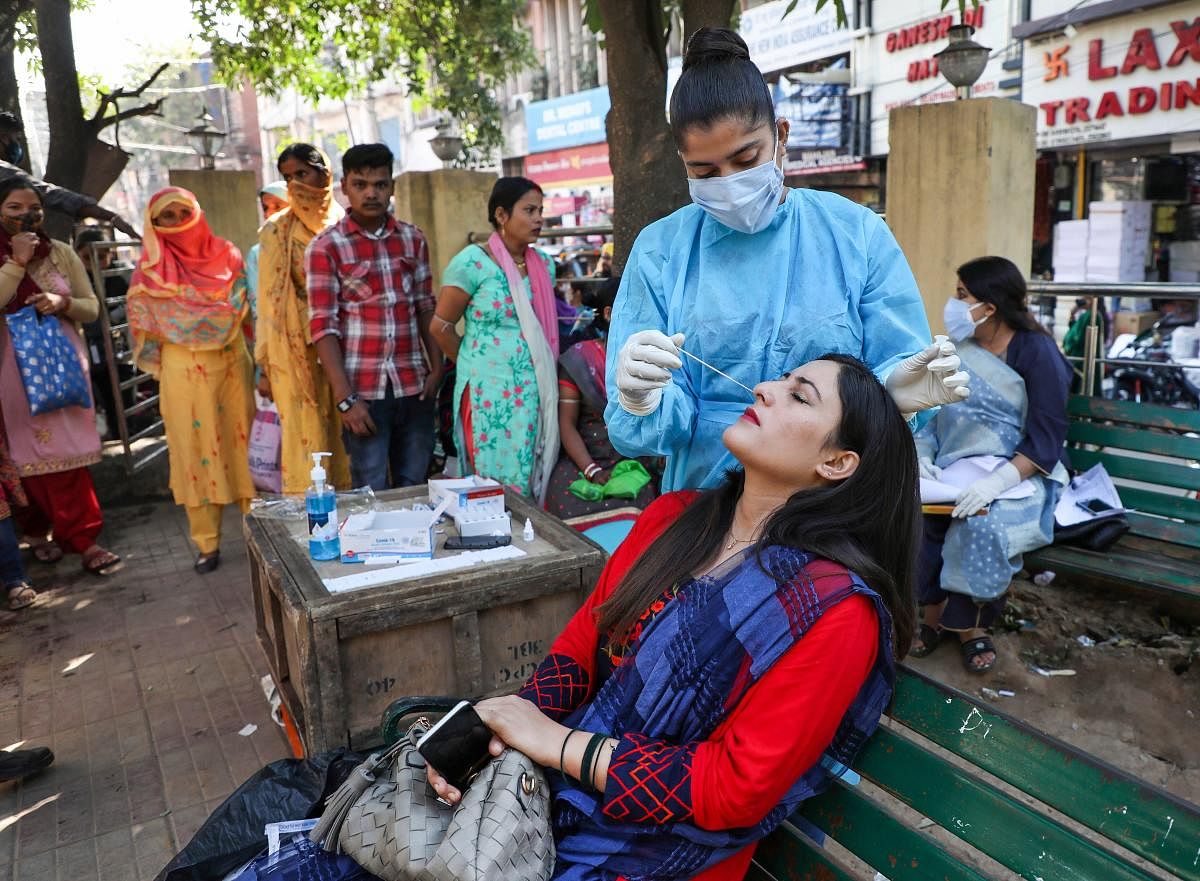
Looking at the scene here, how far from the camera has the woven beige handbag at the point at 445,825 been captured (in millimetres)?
1496

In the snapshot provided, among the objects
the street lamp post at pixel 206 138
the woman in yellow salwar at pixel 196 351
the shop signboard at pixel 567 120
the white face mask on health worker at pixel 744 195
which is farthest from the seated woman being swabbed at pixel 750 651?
the shop signboard at pixel 567 120

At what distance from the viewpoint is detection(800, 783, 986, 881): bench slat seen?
4.66 ft

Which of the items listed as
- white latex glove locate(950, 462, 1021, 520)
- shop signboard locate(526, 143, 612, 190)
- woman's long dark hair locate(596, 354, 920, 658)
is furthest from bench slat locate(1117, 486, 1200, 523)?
shop signboard locate(526, 143, 612, 190)

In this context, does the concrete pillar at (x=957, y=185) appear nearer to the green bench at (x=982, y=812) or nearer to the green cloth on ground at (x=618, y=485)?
the green cloth on ground at (x=618, y=485)

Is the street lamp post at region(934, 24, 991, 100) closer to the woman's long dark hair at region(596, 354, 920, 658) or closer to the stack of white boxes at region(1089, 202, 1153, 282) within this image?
the woman's long dark hair at region(596, 354, 920, 658)

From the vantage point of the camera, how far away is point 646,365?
1.75m

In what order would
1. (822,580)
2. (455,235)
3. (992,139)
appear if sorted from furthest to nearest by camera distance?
1. (455,235)
2. (992,139)
3. (822,580)

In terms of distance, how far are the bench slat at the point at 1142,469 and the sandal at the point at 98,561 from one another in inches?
188

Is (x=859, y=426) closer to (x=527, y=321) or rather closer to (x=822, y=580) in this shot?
(x=822, y=580)

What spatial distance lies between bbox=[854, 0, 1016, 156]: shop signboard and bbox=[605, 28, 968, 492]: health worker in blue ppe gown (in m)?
12.4

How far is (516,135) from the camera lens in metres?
24.2

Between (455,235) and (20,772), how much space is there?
450 cm

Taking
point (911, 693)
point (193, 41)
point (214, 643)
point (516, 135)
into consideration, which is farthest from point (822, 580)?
point (516, 135)

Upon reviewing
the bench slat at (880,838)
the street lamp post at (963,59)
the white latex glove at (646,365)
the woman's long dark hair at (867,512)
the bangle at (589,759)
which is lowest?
the bench slat at (880,838)
